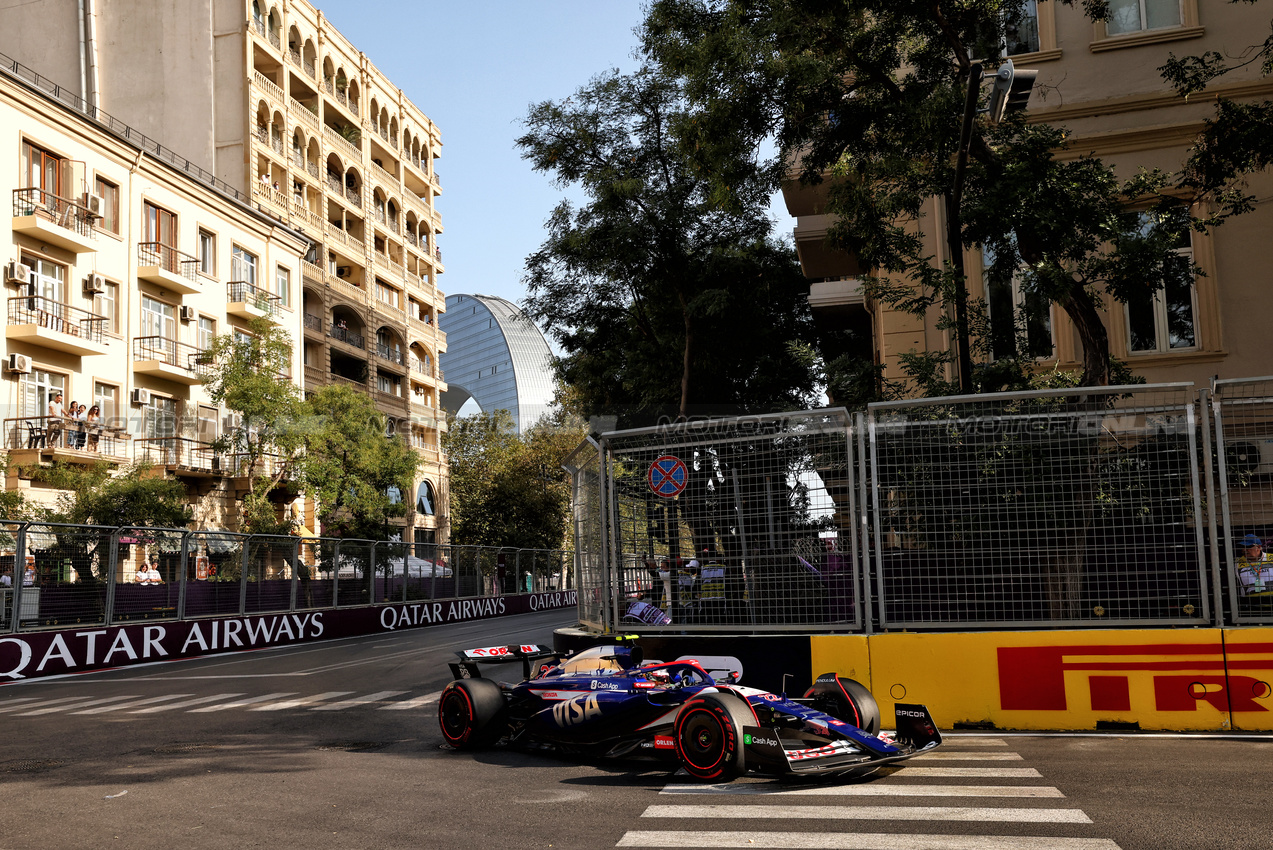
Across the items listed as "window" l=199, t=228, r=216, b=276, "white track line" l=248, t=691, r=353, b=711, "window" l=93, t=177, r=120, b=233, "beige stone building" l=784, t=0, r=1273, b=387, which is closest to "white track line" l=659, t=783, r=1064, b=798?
"white track line" l=248, t=691, r=353, b=711

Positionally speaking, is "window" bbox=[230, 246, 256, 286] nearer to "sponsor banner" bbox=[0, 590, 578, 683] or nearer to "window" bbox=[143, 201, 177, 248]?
"window" bbox=[143, 201, 177, 248]

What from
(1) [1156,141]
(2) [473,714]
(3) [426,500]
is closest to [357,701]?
(2) [473,714]

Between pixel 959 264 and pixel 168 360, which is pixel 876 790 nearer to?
pixel 959 264

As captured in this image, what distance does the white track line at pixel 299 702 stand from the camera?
11.8 meters

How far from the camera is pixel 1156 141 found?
16812 millimetres

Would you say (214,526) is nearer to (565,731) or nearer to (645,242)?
(645,242)

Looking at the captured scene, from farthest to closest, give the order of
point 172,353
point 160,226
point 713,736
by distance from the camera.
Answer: point 160,226 → point 172,353 → point 713,736

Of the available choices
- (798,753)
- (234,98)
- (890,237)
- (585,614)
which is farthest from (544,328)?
(234,98)

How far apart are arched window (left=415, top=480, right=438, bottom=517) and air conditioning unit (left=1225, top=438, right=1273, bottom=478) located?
55.3 meters

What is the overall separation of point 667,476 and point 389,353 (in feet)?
174

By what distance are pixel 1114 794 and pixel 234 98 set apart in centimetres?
4746

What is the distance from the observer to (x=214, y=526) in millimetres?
38750

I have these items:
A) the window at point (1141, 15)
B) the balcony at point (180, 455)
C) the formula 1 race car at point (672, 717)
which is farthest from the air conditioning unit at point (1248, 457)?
the balcony at point (180, 455)

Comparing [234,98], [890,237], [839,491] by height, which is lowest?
[839,491]
